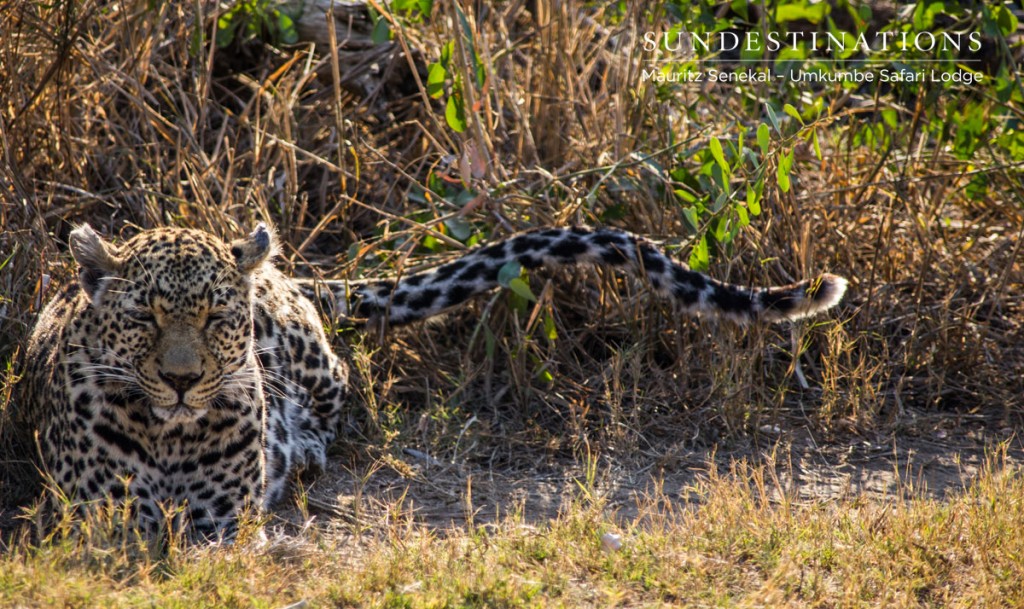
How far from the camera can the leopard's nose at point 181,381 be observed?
4566 mm

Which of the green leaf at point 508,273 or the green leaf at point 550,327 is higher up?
the green leaf at point 508,273

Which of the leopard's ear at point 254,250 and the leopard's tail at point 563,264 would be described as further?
the leopard's tail at point 563,264

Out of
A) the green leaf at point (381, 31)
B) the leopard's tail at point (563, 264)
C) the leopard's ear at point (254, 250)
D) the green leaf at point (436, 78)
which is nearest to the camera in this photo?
the leopard's ear at point (254, 250)

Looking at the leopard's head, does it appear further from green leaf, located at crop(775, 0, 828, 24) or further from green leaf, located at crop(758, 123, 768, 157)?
green leaf, located at crop(775, 0, 828, 24)

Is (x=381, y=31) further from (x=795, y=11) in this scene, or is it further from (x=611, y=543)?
(x=611, y=543)

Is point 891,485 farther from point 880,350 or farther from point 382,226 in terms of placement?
point 382,226

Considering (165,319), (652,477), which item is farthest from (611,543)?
(165,319)

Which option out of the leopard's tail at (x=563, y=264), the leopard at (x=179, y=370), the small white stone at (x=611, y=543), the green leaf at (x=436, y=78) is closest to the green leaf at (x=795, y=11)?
the leopard's tail at (x=563, y=264)

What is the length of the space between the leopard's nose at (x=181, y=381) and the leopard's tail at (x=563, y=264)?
1.69 meters

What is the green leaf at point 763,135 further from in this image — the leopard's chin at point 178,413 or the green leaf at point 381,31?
the leopard's chin at point 178,413

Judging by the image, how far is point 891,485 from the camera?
5594 millimetres

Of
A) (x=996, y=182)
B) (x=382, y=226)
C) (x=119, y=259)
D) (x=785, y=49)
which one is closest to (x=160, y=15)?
(x=382, y=226)

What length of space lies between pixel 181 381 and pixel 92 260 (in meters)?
0.57

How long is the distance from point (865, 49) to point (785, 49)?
44 cm
